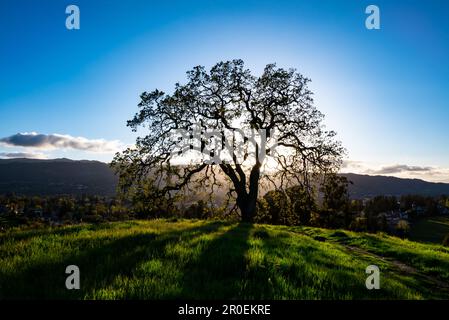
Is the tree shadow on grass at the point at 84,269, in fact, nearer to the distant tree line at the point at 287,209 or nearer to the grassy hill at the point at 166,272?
the grassy hill at the point at 166,272

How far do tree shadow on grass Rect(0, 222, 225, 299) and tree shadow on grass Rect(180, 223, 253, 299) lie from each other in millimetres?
1404

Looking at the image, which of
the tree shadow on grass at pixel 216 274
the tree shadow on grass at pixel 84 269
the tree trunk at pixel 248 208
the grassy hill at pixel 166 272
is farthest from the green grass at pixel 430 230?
the tree shadow on grass at pixel 84 269

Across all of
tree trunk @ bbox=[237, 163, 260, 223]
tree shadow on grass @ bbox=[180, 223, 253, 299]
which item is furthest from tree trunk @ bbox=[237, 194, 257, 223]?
tree shadow on grass @ bbox=[180, 223, 253, 299]

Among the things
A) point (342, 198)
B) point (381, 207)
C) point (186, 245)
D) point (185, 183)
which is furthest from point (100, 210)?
point (381, 207)

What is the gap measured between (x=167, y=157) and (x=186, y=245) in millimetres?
19248

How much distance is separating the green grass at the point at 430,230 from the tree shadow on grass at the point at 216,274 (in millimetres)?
115856

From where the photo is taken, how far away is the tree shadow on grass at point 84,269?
19.9 ft

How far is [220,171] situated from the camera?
32875mm

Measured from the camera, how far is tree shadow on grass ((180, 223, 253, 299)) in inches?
257

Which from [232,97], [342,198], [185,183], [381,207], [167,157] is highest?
[232,97]

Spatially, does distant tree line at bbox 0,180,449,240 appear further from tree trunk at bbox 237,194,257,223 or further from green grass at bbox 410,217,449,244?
green grass at bbox 410,217,449,244
